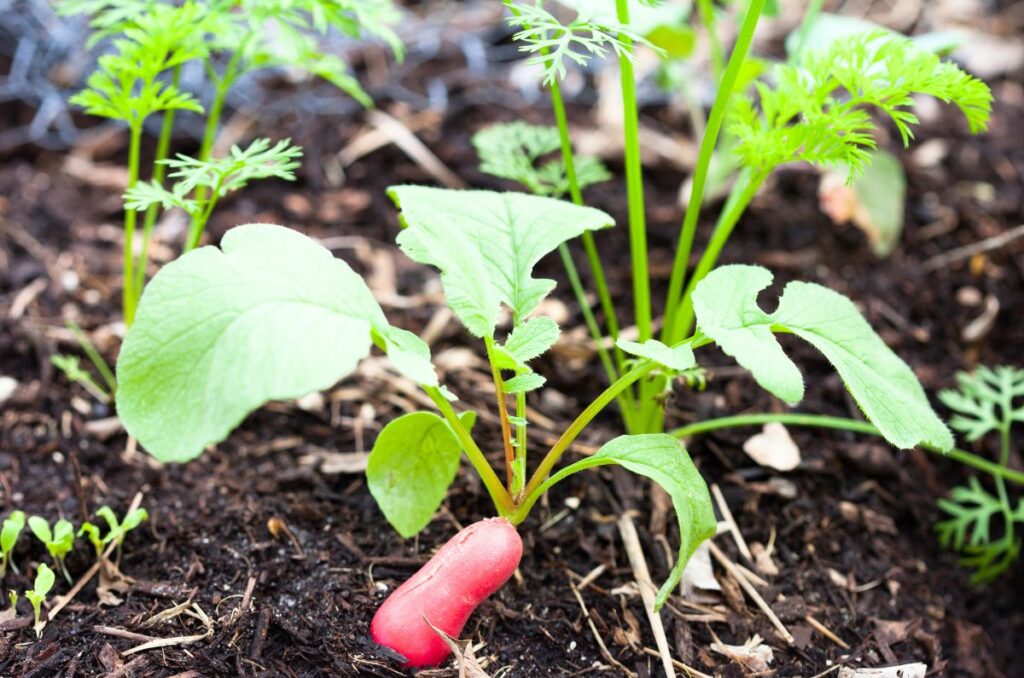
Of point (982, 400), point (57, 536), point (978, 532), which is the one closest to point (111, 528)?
point (57, 536)

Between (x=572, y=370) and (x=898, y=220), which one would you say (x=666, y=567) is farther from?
(x=898, y=220)

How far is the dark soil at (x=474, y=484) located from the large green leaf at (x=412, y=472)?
0.13 meters

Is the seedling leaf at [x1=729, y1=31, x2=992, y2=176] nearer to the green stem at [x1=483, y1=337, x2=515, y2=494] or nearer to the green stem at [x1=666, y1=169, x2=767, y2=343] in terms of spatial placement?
the green stem at [x1=666, y1=169, x2=767, y2=343]

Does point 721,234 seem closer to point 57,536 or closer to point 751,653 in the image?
point 751,653

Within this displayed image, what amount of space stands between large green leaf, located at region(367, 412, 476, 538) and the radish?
113 mm

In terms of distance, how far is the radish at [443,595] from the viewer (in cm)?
135

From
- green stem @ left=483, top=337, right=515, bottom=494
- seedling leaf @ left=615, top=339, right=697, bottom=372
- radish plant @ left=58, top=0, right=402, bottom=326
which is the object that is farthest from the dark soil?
seedling leaf @ left=615, top=339, right=697, bottom=372

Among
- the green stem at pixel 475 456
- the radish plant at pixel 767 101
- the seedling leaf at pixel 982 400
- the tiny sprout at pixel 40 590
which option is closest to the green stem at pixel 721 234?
the radish plant at pixel 767 101

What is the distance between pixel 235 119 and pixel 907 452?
1971mm

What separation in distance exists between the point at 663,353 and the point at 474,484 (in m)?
0.59

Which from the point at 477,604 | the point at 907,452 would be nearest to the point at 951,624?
the point at 907,452

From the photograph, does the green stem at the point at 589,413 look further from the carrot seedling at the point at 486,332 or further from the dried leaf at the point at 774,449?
the dried leaf at the point at 774,449

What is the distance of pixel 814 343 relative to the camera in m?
1.39

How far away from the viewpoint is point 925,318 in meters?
2.25
